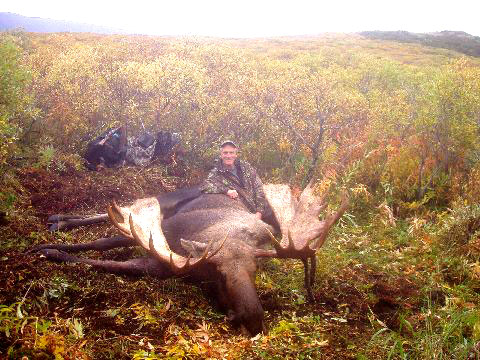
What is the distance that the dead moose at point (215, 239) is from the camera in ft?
12.2

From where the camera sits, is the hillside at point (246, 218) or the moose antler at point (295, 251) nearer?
the hillside at point (246, 218)

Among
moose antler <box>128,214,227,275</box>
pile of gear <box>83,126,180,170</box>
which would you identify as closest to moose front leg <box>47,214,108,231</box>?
moose antler <box>128,214,227,275</box>

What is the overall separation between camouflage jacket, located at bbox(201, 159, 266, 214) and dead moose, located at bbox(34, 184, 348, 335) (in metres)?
0.23

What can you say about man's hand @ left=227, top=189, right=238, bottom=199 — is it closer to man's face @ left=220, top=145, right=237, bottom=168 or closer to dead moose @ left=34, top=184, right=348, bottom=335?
dead moose @ left=34, top=184, right=348, bottom=335

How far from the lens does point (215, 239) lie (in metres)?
4.45

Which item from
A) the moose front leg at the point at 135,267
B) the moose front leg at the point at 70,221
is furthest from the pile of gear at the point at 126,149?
the moose front leg at the point at 135,267

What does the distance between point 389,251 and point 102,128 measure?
7.19 m

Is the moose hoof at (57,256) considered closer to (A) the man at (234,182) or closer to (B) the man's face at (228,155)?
(A) the man at (234,182)

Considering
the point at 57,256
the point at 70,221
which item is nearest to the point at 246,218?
the point at 57,256

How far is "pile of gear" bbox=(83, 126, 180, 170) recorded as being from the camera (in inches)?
332

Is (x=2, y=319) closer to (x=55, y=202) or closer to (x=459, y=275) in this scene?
(x=55, y=202)

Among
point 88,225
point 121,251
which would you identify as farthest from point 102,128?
point 121,251

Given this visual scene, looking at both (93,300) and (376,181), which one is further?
(376,181)

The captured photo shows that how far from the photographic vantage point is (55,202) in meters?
6.59
